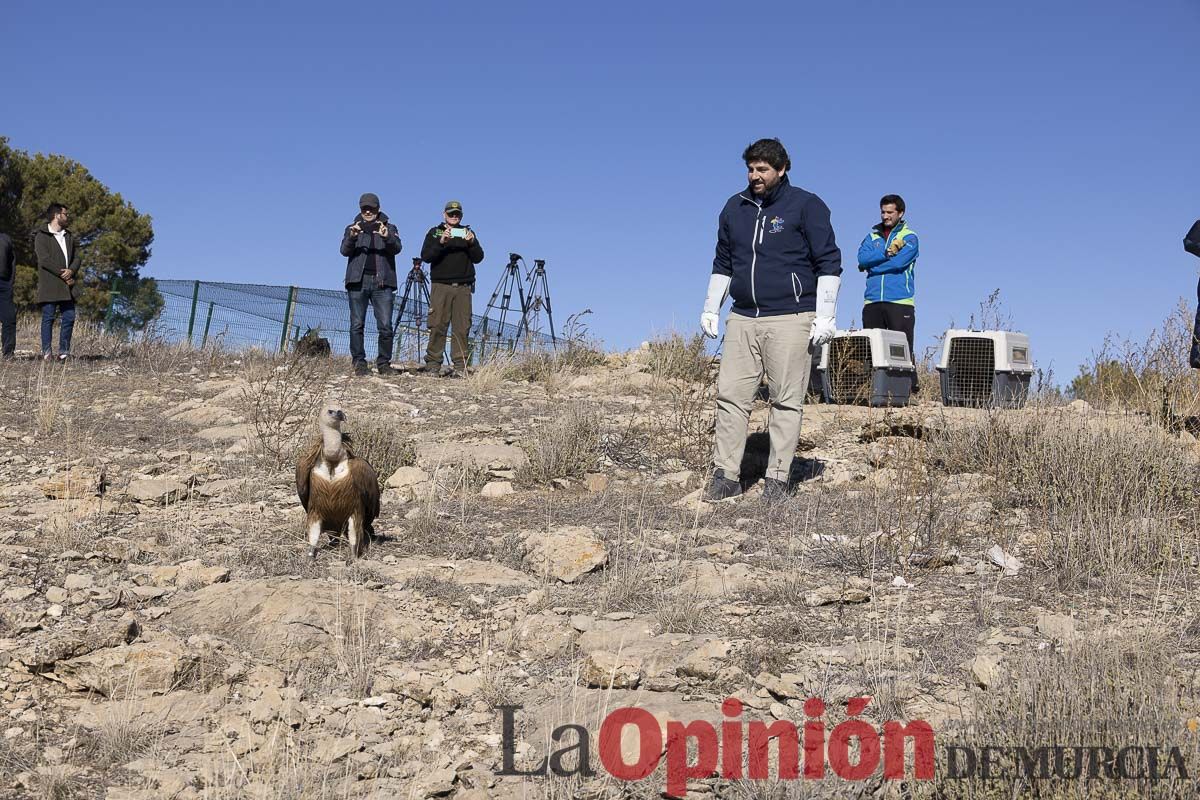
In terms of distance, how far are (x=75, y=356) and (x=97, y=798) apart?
11172 mm

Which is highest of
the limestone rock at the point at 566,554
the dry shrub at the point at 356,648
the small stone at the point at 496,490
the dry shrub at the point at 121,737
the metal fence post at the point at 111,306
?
the metal fence post at the point at 111,306

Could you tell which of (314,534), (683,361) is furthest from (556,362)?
→ (314,534)

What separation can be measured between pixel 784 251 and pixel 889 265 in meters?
3.10

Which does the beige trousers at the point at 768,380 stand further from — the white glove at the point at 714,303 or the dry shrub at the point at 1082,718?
the dry shrub at the point at 1082,718

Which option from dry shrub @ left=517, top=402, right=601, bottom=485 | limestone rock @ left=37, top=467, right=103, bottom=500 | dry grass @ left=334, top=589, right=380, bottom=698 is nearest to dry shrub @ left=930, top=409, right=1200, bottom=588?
dry shrub @ left=517, top=402, right=601, bottom=485

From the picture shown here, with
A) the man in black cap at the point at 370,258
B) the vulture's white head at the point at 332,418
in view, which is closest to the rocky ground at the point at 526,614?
the vulture's white head at the point at 332,418

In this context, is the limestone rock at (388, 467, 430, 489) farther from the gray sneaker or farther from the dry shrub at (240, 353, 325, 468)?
the gray sneaker

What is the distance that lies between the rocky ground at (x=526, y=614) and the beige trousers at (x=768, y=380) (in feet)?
1.12

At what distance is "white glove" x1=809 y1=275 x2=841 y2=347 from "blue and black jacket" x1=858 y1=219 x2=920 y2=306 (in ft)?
9.57

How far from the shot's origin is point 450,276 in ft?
40.2

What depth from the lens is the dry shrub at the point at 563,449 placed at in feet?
24.9

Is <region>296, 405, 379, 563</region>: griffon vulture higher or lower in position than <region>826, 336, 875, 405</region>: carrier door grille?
lower

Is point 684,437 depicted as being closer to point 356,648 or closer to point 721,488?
point 721,488

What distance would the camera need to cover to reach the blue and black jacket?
9281 mm
